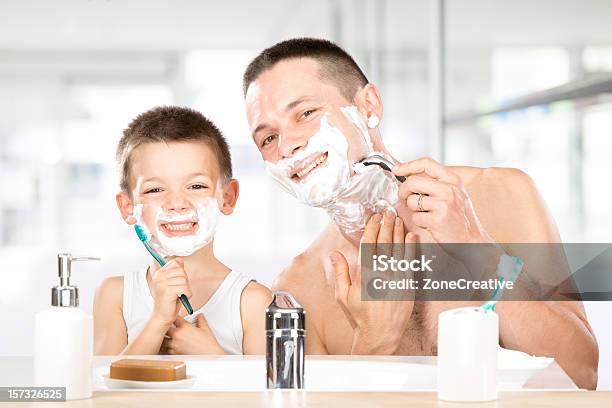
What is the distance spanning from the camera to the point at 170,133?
5.32 ft

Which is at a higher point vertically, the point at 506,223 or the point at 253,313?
the point at 506,223

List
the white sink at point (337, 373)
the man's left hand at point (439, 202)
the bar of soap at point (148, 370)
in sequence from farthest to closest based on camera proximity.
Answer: the man's left hand at point (439, 202)
the white sink at point (337, 373)
the bar of soap at point (148, 370)

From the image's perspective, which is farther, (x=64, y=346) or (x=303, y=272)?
(x=303, y=272)

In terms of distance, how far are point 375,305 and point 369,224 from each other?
15cm

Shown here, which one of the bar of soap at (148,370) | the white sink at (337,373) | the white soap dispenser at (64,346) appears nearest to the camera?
the white soap dispenser at (64,346)

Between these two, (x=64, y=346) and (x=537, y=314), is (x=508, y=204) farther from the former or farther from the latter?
(x=64, y=346)

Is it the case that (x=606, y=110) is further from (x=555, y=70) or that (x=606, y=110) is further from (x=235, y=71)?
(x=235, y=71)

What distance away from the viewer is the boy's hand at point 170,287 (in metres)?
1.63

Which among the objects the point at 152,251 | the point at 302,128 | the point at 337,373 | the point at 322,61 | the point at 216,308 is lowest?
the point at 337,373

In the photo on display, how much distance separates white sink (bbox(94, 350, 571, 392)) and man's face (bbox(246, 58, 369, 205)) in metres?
0.31

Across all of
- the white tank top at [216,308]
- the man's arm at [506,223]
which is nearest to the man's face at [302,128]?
the man's arm at [506,223]

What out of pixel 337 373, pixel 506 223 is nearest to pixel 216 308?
pixel 337 373

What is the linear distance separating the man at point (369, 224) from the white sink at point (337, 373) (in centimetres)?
11

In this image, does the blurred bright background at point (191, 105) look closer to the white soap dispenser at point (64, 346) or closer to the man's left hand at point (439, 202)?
the man's left hand at point (439, 202)
